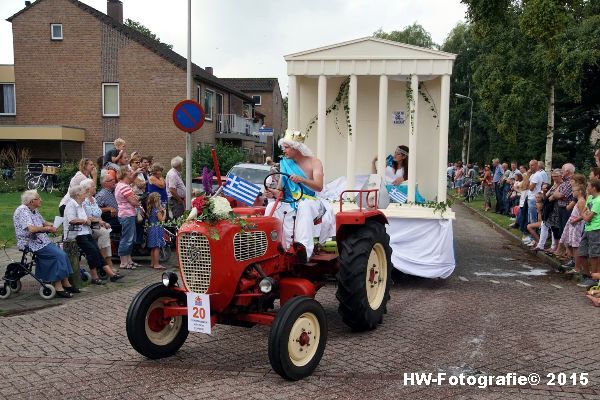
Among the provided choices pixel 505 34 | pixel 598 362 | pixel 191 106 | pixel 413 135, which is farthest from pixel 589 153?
pixel 598 362

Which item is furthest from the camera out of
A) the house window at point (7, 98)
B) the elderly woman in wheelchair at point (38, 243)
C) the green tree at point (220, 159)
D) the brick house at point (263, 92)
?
the brick house at point (263, 92)

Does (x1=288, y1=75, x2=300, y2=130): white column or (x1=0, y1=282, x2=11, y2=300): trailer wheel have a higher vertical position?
(x1=288, y1=75, x2=300, y2=130): white column

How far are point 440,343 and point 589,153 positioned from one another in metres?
21.7

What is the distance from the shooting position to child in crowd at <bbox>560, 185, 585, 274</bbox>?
960 cm

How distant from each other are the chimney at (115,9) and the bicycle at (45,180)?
13296 millimetres

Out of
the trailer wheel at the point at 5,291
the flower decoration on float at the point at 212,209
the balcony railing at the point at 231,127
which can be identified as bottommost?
the trailer wheel at the point at 5,291

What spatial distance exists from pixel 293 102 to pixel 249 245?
5.31m

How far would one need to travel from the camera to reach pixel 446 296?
27.3 ft

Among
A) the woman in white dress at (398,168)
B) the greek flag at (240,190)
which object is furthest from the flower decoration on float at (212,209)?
the woman in white dress at (398,168)

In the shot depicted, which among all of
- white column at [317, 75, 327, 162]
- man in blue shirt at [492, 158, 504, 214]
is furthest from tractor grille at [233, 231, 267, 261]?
man in blue shirt at [492, 158, 504, 214]

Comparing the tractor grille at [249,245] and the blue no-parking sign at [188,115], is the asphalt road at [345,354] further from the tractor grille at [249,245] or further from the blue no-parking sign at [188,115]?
the blue no-parking sign at [188,115]

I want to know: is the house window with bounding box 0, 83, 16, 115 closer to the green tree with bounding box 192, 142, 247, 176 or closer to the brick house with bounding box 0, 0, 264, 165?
the brick house with bounding box 0, 0, 264, 165

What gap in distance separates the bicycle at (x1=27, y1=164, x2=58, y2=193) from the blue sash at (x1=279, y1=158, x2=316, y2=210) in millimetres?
21567

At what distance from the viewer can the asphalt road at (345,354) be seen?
4832 mm
